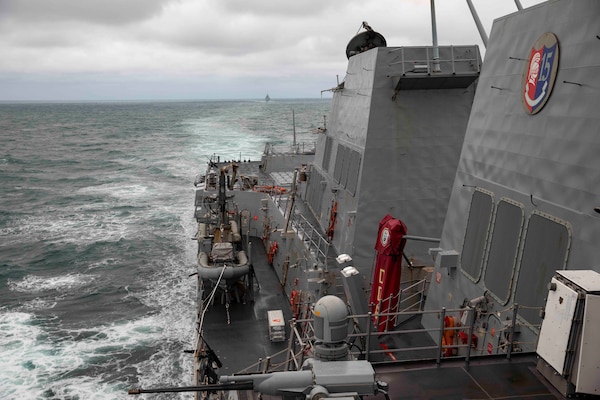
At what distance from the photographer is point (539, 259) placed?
8344 millimetres

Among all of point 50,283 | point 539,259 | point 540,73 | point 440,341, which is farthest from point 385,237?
point 50,283

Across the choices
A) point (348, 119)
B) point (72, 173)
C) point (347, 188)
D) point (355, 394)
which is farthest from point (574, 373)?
point (72, 173)

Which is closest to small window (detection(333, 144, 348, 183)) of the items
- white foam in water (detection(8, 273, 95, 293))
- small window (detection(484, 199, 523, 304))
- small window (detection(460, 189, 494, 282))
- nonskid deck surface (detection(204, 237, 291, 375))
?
nonskid deck surface (detection(204, 237, 291, 375))

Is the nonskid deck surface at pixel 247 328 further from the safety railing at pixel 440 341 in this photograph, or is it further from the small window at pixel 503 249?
the small window at pixel 503 249

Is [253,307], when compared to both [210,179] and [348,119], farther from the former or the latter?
[210,179]

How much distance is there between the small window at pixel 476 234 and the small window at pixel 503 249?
0.27 metres

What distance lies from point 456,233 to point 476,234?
0.79m

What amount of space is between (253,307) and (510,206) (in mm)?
13914

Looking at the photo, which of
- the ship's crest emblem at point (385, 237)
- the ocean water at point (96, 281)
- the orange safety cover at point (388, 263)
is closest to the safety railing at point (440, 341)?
the orange safety cover at point (388, 263)

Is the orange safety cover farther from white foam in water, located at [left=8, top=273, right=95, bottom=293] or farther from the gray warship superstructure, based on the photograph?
white foam in water, located at [left=8, top=273, right=95, bottom=293]

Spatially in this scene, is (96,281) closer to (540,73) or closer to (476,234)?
(476,234)

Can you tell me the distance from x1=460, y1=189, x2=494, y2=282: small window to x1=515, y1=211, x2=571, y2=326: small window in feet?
4.07

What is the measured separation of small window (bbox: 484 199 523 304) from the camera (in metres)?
9.00

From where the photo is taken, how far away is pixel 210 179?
32.5 meters
